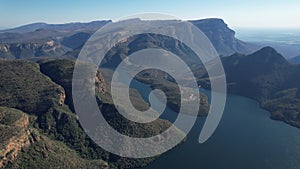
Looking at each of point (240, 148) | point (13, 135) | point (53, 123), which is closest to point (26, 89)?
point (53, 123)

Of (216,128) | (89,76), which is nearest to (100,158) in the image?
(89,76)

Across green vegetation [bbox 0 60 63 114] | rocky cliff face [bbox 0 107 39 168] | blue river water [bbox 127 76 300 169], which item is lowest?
blue river water [bbox 127 76 300 169]

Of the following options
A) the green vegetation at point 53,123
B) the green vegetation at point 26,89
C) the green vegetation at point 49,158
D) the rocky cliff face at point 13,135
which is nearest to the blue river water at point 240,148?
the green vegetation at point 53,123

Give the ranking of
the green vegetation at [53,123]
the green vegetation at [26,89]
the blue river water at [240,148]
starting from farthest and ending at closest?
the green vegetation at [26,89], the blue river water at [240,148], the green vegetation at [53,123]

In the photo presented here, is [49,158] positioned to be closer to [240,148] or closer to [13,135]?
[13,135]

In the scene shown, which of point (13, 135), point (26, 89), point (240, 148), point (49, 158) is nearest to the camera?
point (13, 135)

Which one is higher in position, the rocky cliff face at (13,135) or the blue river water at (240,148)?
the rocky cliff face at (13,135)

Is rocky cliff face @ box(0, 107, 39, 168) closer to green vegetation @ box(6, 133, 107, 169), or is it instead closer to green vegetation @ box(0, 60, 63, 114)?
green vegetation @ box(6, 133, 107, 169)

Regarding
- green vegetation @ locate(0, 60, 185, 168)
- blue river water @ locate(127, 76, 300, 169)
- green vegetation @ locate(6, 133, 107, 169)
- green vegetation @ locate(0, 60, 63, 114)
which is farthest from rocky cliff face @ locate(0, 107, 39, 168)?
blue river water @ locate(127, 76, 300, 169)

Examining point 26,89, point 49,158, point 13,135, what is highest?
point 26,89

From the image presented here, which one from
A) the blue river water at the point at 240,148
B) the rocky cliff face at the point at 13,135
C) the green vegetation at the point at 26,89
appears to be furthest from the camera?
the green vegetation at the point at 26,89

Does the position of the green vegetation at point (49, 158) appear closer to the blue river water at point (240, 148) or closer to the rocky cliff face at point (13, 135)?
the rocky cliff face at point (13, 135)
